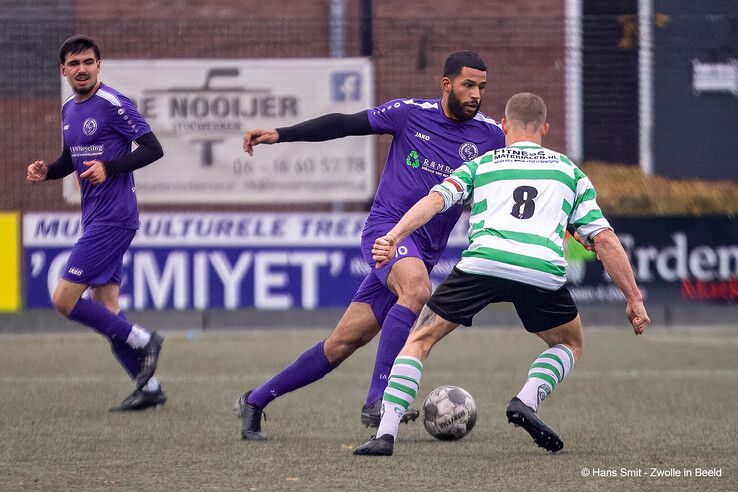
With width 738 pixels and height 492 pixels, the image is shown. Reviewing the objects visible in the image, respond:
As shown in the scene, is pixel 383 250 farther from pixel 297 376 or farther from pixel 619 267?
pixel 297 376

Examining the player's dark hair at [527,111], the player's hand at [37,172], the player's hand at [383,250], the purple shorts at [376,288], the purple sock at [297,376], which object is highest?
the player's dark hair at [527,111]

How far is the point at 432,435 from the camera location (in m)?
7.41

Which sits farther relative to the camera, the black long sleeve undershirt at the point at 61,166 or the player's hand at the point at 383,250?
the black long sleeve undershirt at the point at 61,166

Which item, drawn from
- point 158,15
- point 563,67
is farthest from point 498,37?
point 158,15

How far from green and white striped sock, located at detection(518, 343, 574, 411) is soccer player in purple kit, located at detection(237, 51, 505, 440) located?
71 cm

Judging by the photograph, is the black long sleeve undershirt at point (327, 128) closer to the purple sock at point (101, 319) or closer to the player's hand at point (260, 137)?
the player's hand at point (260, 137)

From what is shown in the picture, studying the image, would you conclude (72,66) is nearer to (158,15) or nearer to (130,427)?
(130,427)

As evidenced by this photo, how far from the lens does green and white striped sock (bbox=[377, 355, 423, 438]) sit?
663 cm

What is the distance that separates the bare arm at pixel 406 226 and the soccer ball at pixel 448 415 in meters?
1.17

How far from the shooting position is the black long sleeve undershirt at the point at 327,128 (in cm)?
739

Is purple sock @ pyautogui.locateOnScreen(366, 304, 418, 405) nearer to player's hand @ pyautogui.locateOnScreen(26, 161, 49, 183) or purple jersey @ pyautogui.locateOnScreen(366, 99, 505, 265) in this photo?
purple jersey @ pyautogui.locateOnScreen(366, 99, 505, 265)

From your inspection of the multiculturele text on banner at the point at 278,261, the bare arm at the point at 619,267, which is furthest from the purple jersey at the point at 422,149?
the multiculturele text on banner at the point at 278,261

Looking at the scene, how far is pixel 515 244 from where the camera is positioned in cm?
658

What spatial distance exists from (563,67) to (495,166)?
9.30 m
